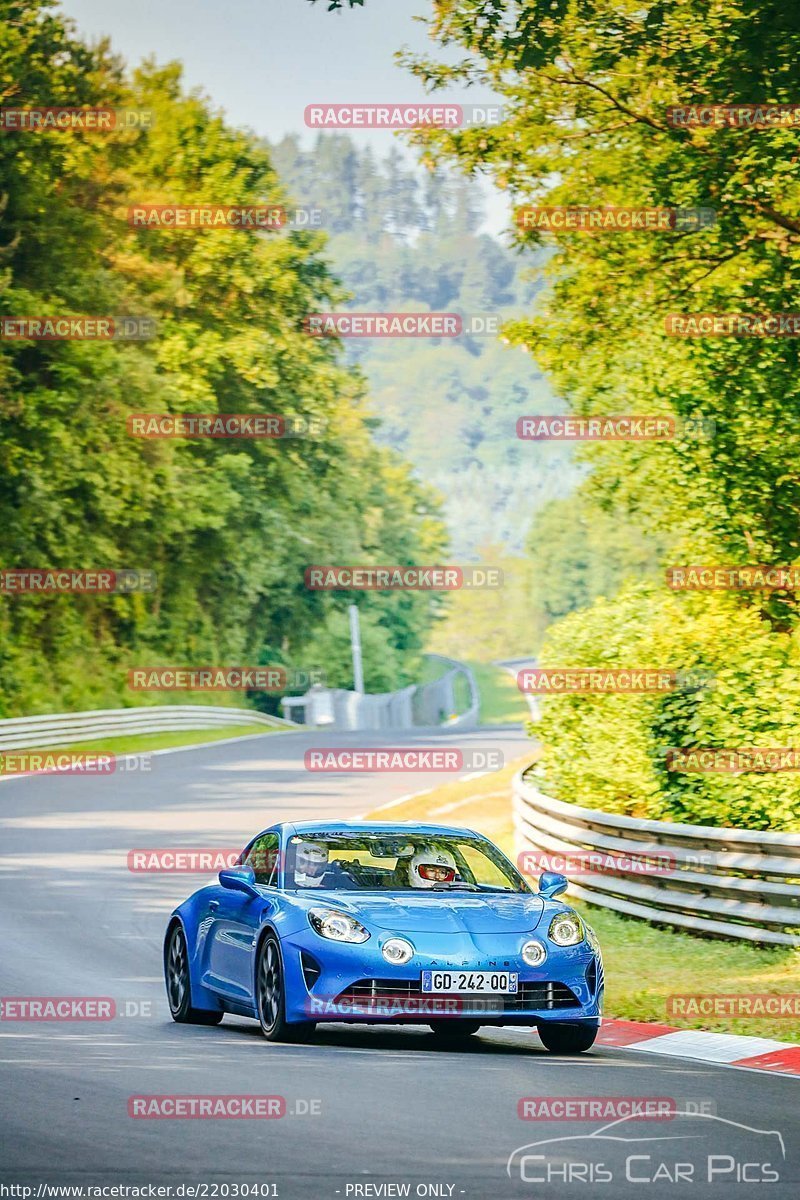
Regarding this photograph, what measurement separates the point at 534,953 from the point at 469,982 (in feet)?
1.42

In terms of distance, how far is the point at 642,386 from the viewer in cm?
2539

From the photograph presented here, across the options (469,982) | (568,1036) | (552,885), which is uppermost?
(552,885)

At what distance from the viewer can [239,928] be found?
1126cm

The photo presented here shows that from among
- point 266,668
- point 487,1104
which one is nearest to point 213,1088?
point 487,1104

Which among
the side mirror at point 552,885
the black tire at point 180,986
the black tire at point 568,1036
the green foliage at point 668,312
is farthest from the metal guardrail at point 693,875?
the black tire at point 180,986

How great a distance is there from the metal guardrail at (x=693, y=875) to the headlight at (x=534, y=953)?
3955 mm

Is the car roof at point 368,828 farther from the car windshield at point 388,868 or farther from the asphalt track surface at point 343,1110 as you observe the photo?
the asphalt track surface at point 343,1110

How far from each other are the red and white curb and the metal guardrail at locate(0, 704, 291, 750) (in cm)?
2874

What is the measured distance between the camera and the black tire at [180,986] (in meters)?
12.1

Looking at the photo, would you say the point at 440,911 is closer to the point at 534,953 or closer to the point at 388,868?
the point at 534,953

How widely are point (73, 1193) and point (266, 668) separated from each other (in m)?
67.5

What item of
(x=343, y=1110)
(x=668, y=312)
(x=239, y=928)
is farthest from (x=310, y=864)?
(x=668, y=312)

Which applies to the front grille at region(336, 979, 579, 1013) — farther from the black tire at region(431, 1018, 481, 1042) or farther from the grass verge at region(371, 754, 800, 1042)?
the grass verge at region(371, 754, 800, 1042)

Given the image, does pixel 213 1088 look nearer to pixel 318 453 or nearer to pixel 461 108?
pixel 461 108
